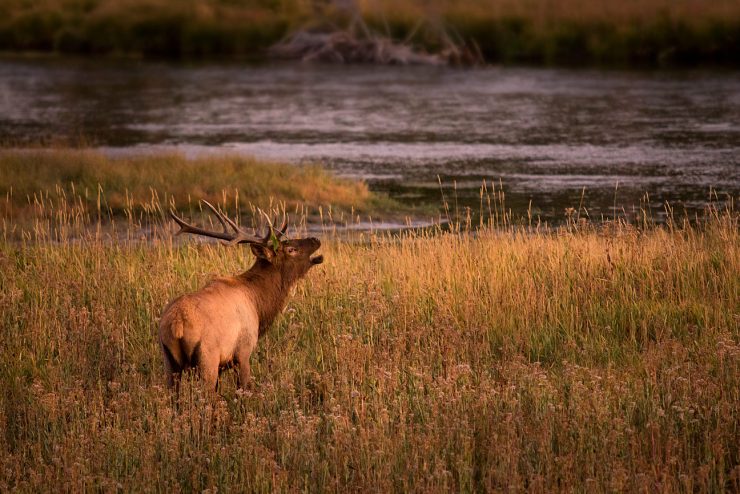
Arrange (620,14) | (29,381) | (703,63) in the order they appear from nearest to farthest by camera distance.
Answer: (29,381) → (703,63) → (620,14)

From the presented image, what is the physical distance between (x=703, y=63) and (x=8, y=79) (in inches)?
1012

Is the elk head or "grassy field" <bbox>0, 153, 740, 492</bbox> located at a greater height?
the elk head

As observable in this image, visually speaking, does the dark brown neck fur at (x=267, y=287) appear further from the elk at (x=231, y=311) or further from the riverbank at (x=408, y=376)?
the riverbank at (x=408, y=376)

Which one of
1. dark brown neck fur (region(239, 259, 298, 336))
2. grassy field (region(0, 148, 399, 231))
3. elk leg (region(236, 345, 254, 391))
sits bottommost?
grassy field (region(0, 148, 399, 231))

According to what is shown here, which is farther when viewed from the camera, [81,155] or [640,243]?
[81,155]

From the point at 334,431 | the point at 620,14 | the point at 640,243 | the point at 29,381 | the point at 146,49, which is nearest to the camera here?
the point at 334,431

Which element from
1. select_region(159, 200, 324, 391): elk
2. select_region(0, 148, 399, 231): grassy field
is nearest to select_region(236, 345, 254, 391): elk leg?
select_region(159, 200, 324, 391): elk

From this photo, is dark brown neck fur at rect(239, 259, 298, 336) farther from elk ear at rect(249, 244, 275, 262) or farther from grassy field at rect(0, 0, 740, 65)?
grassy field at rect(0, 0, 740, 65)

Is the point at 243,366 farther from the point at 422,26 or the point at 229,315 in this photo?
the point at 422,26

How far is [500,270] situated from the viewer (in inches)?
470

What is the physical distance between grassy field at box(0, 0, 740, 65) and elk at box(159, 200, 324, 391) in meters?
43.8

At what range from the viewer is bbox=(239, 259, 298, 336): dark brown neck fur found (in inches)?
350

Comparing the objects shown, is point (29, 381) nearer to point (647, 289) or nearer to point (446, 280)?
point (446, 280)

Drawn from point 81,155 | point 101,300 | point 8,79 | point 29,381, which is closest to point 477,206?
point 81,155
